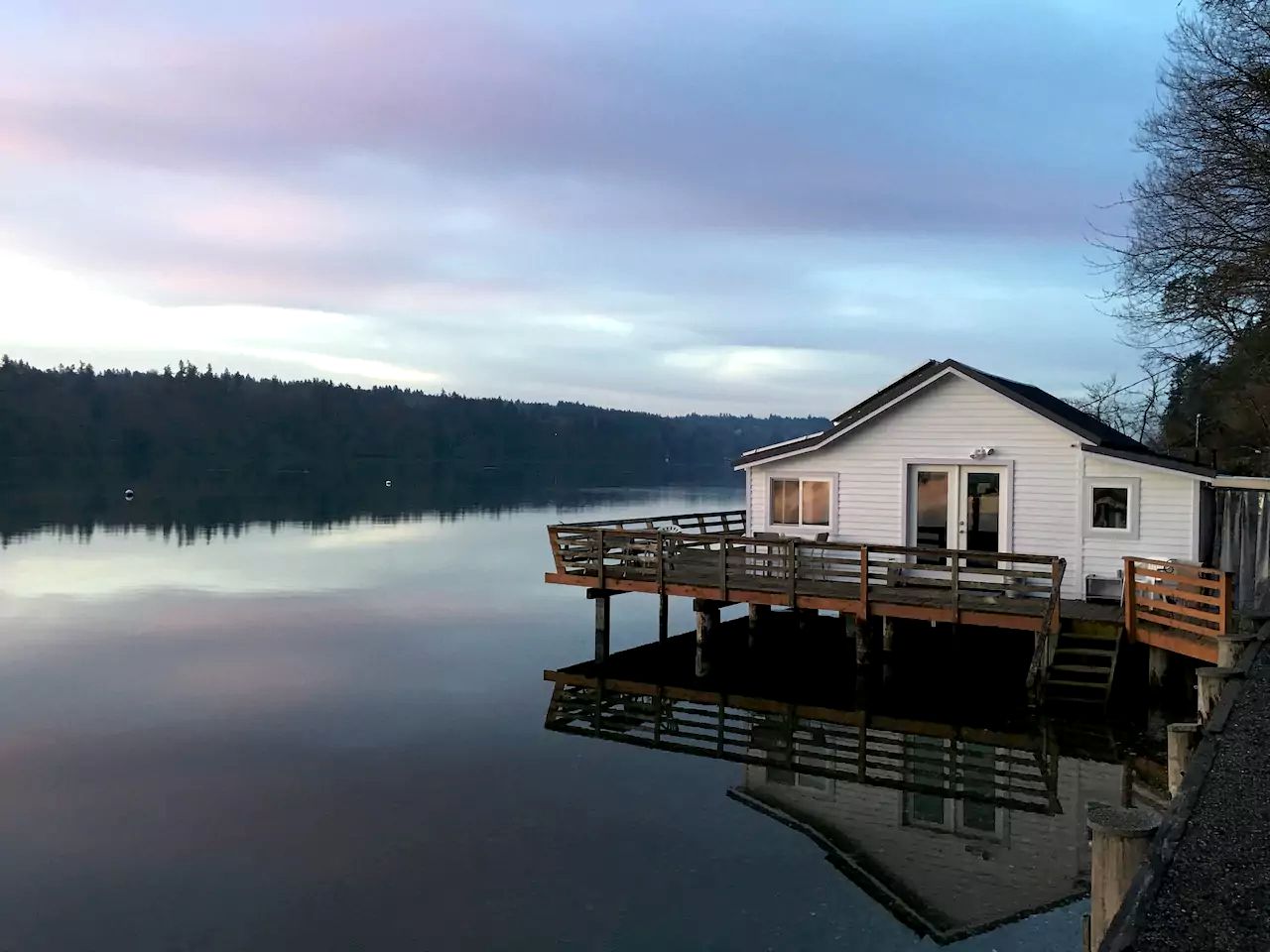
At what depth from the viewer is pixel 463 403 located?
19850 cm

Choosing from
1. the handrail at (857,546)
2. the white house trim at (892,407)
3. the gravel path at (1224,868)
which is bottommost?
the gravel path at (1224,868)

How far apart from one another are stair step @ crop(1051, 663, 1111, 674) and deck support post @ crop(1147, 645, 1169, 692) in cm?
79

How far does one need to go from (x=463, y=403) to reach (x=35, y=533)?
150 m

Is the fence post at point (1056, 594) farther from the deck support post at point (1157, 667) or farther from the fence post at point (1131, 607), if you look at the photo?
the deck support post at point (1157, 667)

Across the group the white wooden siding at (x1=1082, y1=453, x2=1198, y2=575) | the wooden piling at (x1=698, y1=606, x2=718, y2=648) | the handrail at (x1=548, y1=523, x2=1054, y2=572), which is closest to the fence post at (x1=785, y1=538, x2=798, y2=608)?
the handrail at (x1=548, y1=523, x2=1054, y2=572)

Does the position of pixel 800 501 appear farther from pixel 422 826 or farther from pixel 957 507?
pixel 422 826

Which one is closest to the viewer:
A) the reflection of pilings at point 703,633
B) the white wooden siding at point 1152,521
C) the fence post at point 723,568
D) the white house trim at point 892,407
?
the white wooden siding at point 1152,521

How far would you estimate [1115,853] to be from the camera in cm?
620

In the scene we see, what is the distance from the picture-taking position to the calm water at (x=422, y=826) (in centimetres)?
956

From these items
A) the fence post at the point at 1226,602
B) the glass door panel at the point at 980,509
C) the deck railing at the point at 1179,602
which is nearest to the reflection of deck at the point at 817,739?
the deck railing at the point at 1179,602

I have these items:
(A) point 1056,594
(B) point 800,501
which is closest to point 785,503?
(B) point 800,501

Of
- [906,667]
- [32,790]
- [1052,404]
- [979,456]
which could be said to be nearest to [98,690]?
[32,790]

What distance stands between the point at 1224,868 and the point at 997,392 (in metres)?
12.9

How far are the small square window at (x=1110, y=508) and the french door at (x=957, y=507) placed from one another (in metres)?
1.43
